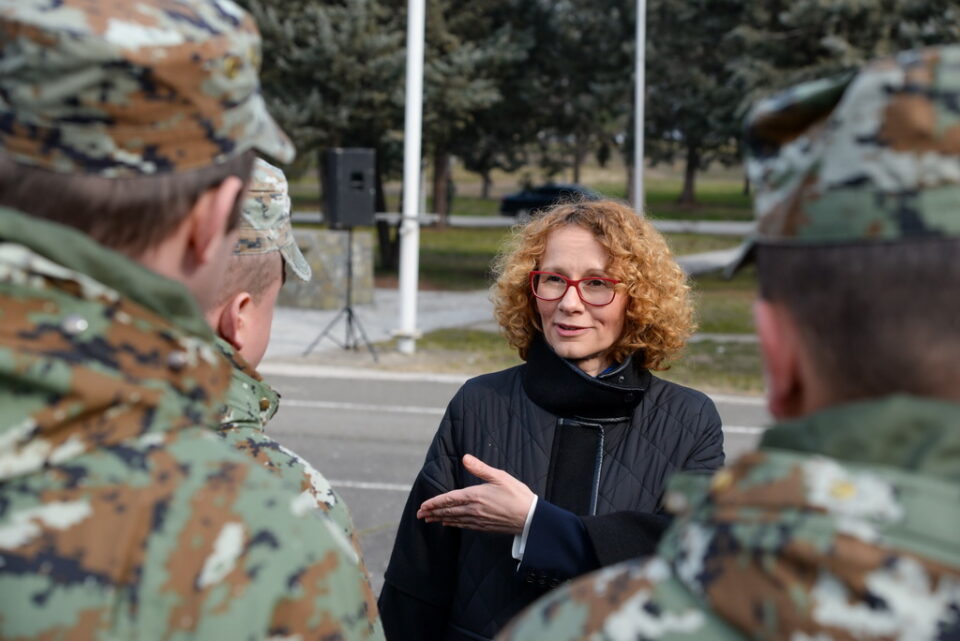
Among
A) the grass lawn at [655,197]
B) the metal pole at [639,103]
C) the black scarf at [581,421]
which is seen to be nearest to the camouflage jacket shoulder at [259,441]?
the black scarf at [581,421]

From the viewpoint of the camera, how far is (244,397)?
6.74 ft

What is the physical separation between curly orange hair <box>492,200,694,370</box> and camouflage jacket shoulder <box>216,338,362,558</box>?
1.35 meters

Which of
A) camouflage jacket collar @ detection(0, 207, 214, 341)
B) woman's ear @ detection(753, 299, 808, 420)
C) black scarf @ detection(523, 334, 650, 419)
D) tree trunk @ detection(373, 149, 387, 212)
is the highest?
tree trunk @ detection(373, 149, 387, 212)

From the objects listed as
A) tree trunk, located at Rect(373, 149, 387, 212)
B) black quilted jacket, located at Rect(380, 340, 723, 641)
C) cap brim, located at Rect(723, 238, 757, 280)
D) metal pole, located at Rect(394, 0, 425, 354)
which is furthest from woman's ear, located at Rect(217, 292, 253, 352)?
tree trunk, located at Rect(373, 149, 387, 212)

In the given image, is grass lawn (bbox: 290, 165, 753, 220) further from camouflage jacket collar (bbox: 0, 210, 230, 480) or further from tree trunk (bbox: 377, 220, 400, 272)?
camouflage jacket collar (bbox: 0, 210, 230, 480)

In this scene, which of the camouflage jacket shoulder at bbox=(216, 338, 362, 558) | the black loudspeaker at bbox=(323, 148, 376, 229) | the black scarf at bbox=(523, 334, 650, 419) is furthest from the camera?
the black loudspeaker at bbox=(323, 148, 376, 229)

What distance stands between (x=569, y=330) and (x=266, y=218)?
108cm

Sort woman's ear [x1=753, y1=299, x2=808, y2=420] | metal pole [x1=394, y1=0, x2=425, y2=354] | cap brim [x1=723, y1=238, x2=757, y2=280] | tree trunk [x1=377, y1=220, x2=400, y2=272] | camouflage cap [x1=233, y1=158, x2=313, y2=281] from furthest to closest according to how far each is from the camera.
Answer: tree trunk [x1=377, y1=220, x2=400, y2=272], metal pole [x1=394, y1=0, x2=425, y2=354], camouflage cap [x1=233, y1=158, x2=313, y2=281], cap brim [x1=723, y1=238, x2=757, y2=280], woman's ear [x1=753, y1=299, x2=808, y2=420]

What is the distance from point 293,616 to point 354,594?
0.32 ft

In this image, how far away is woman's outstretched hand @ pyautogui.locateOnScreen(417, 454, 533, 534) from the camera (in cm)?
270

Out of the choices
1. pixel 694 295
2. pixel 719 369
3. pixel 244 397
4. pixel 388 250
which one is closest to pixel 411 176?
pixel 719 369

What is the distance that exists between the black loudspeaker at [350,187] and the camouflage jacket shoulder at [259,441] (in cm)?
1256

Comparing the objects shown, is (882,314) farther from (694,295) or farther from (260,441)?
(694,295)

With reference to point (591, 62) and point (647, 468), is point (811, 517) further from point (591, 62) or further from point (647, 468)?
point (591, 62)
